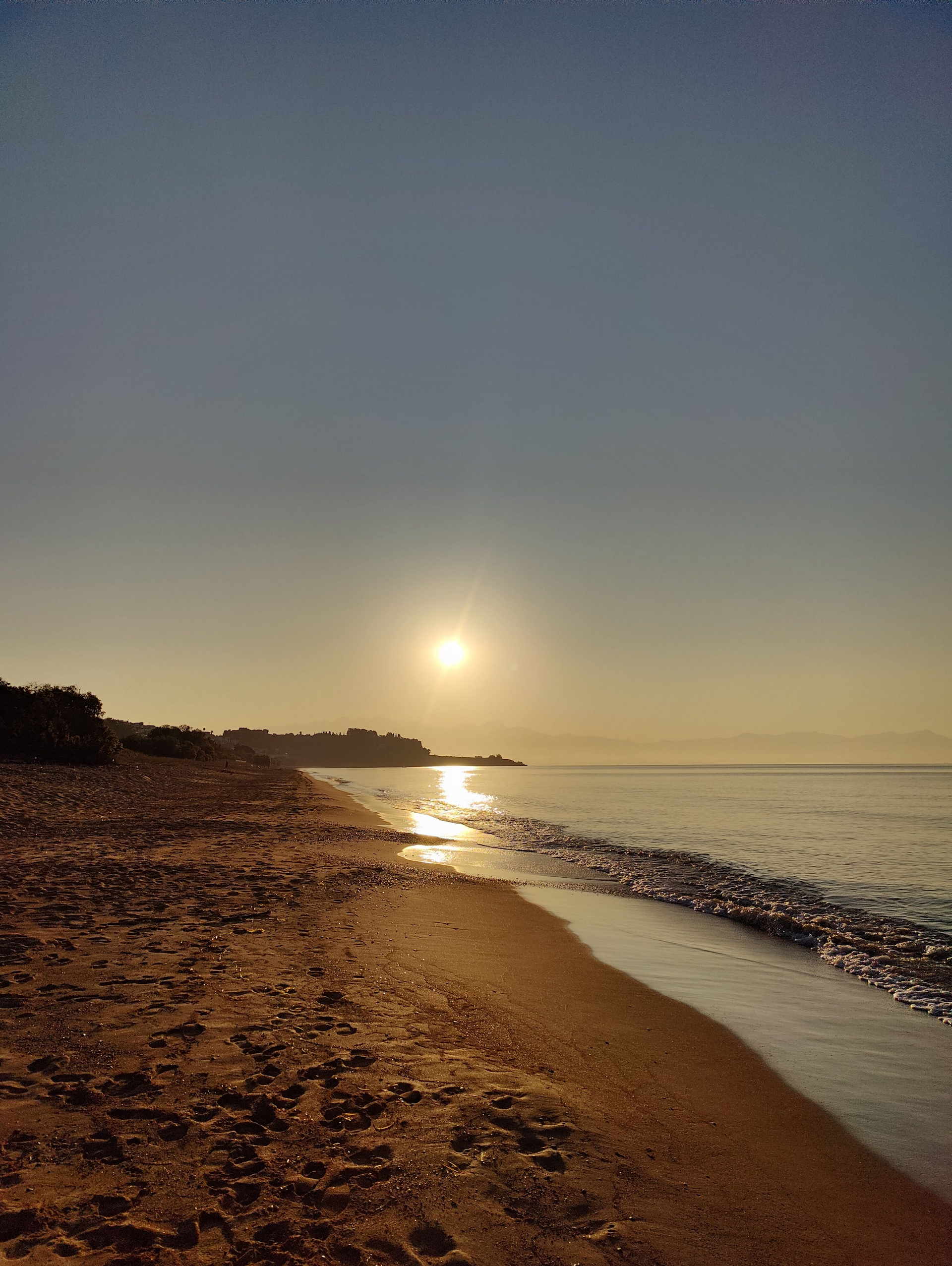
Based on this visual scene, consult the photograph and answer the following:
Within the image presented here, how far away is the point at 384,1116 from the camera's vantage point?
5180 millimetres

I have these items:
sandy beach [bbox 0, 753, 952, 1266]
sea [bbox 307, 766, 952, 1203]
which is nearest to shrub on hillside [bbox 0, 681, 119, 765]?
sea [bbox 307, 766, 952, 1203]

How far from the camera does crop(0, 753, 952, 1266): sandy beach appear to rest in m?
3.97

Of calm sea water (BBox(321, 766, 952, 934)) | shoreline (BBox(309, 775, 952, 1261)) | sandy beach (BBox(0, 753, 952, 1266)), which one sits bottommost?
calm sea water (BBox(321, 766, 952, 934))

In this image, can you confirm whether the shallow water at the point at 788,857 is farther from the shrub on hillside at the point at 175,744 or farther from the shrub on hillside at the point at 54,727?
the shrub on hillside at the point at 175,744

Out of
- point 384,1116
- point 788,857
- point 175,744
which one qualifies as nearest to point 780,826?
point 788,857

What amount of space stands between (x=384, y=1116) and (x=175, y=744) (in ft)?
279

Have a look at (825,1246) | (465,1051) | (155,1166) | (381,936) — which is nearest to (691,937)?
(381,936)

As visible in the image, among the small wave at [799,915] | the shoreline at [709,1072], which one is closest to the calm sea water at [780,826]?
the small wave at [799,915]

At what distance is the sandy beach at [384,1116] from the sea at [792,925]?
0.64 metres

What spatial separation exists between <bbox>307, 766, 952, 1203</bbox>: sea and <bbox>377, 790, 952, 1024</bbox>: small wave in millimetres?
53

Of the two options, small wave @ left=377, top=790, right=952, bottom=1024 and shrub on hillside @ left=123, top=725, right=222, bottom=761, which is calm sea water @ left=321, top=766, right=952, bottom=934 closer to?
small wave @ left=377, top=790, right=952, bottom=1024

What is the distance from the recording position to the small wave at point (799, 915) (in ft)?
35.6

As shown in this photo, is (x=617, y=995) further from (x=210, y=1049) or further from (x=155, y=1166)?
(x=155, y=1166)

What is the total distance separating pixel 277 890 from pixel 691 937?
27.2ft
